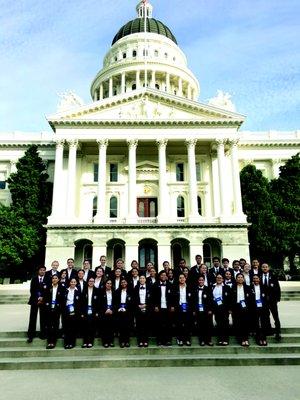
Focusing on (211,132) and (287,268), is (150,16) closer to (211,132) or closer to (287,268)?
(211,132)

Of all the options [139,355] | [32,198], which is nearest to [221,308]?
[139,355]

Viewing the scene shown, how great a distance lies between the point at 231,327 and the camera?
10547mm

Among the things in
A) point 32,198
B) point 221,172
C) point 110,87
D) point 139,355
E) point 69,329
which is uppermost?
point 110,87

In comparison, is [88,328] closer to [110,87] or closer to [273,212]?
[273,212]

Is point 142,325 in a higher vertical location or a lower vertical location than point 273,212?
lower

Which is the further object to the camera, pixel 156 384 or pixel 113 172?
pixel 113 172

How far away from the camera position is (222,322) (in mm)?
9977

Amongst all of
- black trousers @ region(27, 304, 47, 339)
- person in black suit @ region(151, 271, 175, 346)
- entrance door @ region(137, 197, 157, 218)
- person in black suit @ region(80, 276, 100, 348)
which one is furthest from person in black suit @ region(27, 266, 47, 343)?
entrance door @ region(137, 197, 157, 218)

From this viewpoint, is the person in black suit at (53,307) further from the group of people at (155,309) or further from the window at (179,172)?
the window at (179,172)

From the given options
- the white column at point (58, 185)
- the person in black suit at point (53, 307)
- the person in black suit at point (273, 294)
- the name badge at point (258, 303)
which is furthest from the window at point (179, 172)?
the person in black suit at point (53, 307)

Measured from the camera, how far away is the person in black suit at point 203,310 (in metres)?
9.79

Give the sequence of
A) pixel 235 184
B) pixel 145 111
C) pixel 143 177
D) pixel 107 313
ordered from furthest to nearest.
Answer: pixel 143 177 → pixel 145 111 → pixel 235 184 → pixel 107 313

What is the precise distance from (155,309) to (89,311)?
1.76 meters

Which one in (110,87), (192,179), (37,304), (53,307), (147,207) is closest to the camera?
(53,307)
